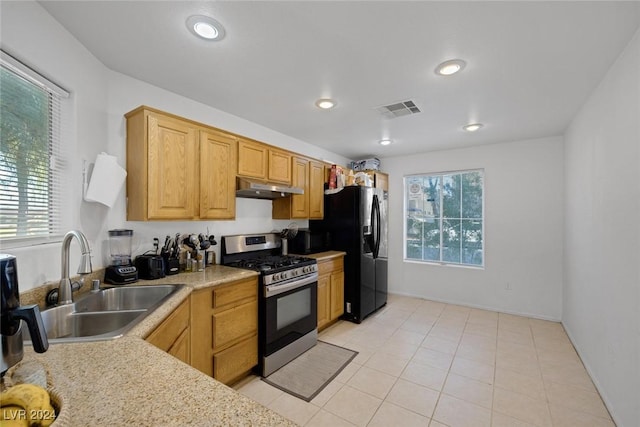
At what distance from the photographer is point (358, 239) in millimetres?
3611

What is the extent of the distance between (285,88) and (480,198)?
11.3 ft

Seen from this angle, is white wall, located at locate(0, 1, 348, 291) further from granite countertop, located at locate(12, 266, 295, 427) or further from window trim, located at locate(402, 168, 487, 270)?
window trim, located at locate(402, 168, 487, 270)

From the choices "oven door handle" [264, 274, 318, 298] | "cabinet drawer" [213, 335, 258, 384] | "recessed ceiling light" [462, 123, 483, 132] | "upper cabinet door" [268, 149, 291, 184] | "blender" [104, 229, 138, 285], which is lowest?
"cabinet drawer" [213, 335, 258, 384]

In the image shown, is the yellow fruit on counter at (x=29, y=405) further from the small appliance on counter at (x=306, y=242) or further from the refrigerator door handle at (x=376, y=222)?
the refrigerator door handle at (x=376, y=222)

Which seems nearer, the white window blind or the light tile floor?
the white window blind

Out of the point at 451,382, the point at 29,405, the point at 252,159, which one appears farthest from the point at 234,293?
the point at 451,382

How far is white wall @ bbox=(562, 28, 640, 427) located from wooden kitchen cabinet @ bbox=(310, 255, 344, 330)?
241 centimetres

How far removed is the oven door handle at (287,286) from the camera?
94.1 inches

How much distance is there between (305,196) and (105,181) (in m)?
2.06

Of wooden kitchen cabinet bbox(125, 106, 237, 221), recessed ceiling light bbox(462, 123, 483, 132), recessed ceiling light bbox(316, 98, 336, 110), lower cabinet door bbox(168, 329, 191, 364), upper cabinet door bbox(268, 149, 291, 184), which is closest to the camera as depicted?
lower cabinet door bbox(168, 329, 191, 364)

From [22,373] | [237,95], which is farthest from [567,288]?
[22,373]

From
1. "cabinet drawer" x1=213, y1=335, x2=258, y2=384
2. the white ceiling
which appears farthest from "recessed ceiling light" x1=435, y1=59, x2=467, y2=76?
"cabinet drawer" x1=213, y1=335, x2=258, y2=384

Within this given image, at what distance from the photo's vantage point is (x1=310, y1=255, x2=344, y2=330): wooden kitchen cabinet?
3.23 metres

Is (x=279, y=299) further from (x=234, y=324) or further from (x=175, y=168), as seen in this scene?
(x=175, y=168)
